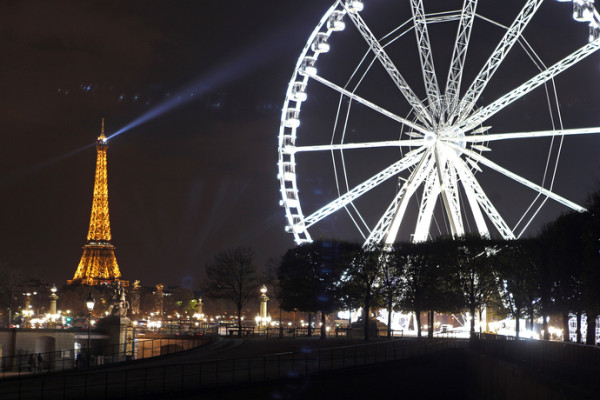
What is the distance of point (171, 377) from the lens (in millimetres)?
29797

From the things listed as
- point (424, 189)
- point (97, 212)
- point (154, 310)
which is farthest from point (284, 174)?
point (154, 310)

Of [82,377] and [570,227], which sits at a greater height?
[570,227]

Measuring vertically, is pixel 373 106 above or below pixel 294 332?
above

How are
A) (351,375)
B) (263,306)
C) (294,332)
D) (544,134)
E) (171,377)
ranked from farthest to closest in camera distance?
1. (263,306)
2. (294,332)
3. (544,134)
4. (351,375)
5. (171,377)

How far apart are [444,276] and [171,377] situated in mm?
34355

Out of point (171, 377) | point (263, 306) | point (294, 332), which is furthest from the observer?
point (263, 306)

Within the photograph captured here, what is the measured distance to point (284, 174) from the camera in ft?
194

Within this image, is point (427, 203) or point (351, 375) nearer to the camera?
point (351, 375)

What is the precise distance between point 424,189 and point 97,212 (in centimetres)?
12321

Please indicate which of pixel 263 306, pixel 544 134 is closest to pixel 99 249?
pixel 263 306

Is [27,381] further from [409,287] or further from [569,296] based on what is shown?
[409,287]

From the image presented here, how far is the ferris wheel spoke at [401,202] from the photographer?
2145 inches

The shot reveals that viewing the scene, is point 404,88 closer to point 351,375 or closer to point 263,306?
point 351,375

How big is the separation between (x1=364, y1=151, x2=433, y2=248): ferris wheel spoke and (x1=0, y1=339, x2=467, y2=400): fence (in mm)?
16152
